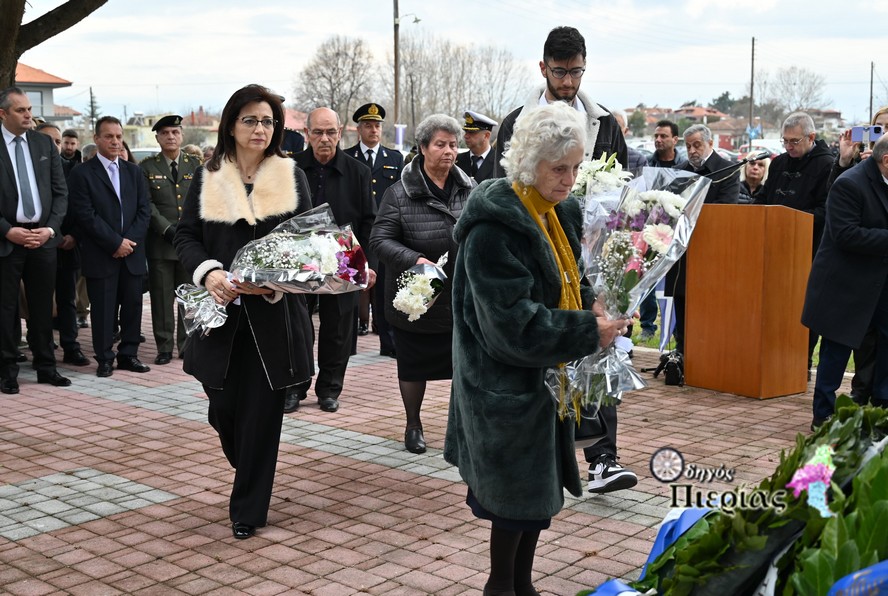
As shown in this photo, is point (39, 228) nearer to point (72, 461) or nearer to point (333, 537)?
point (72, 461)

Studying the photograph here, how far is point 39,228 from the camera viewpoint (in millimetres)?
8883

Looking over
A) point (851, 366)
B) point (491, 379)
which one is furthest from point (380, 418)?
point (851, 366)

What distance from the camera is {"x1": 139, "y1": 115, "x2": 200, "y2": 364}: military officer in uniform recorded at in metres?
10.2

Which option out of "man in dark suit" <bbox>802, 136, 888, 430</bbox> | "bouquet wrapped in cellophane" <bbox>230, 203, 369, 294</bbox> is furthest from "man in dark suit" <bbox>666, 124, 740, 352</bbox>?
"bouquet wrapped in cellophane" <bbox>230, 203, 369, 294</bbox>

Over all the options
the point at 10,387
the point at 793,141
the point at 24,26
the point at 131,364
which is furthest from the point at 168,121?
the point at 793,141

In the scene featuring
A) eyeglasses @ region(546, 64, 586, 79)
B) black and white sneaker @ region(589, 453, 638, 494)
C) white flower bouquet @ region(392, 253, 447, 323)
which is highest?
eyeglasses @ region(546, 64, 586, 79)

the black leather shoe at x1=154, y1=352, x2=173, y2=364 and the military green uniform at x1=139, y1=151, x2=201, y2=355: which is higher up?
the military green uniform at x1=139, y1=151, x2=201, y2=355

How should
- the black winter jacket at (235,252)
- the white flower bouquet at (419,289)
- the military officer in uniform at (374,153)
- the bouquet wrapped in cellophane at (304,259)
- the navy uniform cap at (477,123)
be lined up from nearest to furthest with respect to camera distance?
the bouquet wrapped in cellophane at (304,259), the black winter jacket at (235,252), the white flower bouquet at (419,289), the navy uniform cap at (477,123), the military officer in uniform at (374,153)

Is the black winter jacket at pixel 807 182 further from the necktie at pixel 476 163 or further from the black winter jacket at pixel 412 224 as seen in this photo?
the black winter jacket at pixel 412 224

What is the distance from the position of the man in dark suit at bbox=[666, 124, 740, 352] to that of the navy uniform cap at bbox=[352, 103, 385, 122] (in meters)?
3.26

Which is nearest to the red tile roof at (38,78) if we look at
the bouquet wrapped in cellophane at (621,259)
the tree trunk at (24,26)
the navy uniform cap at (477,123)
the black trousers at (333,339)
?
the tree trunk at (24,26)

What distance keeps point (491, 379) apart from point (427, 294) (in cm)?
233

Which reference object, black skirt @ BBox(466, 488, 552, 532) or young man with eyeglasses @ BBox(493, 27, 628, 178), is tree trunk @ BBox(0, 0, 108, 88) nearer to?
young man with eyeglasses @ BBox(493, 27, 628, 178)

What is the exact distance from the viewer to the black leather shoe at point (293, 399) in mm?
7844
